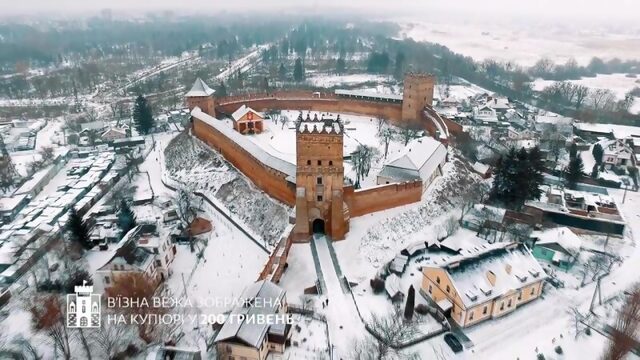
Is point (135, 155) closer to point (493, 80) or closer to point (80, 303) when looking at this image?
point (80, 303)

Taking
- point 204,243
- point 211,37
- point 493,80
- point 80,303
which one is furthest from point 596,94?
point 211,37

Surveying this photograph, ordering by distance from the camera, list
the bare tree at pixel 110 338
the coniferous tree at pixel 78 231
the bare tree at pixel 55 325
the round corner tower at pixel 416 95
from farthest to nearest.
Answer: the round corner tower at pixel 416 95 → the coniferous tree at pixel 78 231 → the bare tree at pixel 55 325 → the bare tree at pixel 110 338

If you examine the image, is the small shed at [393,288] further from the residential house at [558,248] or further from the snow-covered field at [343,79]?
the snow-covered field at [343,79]

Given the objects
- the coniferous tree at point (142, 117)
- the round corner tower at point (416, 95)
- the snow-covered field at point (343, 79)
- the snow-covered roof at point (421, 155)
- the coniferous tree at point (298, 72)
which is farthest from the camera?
the snow-covered field at point (343, 79)

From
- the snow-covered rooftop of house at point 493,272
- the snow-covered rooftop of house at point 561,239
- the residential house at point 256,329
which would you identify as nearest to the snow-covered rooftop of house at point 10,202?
the residential house at point 256,329

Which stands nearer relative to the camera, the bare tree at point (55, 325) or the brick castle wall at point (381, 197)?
the bare tree at point (55, 325)

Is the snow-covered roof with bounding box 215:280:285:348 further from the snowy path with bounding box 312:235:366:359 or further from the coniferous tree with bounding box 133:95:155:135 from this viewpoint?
the coniferous tree with bounding box 133:95:155:135
